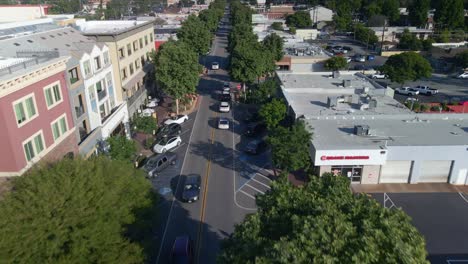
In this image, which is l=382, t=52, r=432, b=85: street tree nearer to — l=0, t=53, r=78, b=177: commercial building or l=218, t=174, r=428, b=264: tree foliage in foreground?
l=218, t=174, r=428, b=264: tree foliage in foreground

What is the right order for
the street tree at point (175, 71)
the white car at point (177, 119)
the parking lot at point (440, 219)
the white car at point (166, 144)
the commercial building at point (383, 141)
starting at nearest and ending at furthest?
the parking lot at point (440, 219) → the commercial building at point (383, 141) → the white car at point (166, 144) → the white car at point (177, 119) → the street tree at point (175, 71)

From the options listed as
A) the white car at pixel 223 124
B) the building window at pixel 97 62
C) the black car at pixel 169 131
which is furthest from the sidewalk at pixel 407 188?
the building window at pixel 97 62

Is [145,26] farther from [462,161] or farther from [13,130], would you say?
[462,161]

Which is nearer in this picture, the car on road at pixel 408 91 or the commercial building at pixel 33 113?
the commercial building at pixel 33 113

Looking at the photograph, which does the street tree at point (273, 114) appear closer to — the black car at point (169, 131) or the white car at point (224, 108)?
the black car at point (169, 131)

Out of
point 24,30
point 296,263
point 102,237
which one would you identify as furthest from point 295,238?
point 24,30

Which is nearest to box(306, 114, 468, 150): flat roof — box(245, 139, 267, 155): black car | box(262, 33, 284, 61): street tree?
box(245, 139, 267, 155): black car

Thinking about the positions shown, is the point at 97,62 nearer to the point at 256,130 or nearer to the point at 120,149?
the point at 120,149
